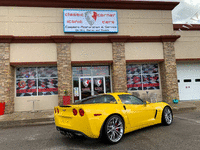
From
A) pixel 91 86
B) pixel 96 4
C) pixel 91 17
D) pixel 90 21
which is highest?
pixel 96 4

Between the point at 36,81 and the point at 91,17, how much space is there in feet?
20.7

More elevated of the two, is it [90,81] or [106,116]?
[90,81]

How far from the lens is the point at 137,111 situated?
455cm

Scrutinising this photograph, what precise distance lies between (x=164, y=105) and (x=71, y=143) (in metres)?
3.59

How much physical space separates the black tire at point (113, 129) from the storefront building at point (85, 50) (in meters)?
6.89

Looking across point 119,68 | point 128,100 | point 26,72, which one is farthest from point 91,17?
point 128,100

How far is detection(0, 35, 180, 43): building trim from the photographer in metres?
10.2

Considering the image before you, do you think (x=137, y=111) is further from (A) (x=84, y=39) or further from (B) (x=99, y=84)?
(A) (x=84, y=39)

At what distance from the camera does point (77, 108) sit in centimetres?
372

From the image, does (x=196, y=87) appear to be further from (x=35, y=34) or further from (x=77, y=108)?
(x=35, y=34)

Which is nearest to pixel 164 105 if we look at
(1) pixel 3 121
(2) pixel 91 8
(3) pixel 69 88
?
(3) pixel 69 88

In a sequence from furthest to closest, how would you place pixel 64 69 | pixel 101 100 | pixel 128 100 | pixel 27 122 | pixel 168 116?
pixel 64 69
pixel 27 122
pixel 168 116
pixel 128 100
pixel 101 100

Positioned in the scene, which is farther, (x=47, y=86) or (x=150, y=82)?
(x=150, y=82)

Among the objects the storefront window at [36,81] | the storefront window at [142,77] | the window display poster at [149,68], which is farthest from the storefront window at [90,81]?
the window display poster at [149,68]
